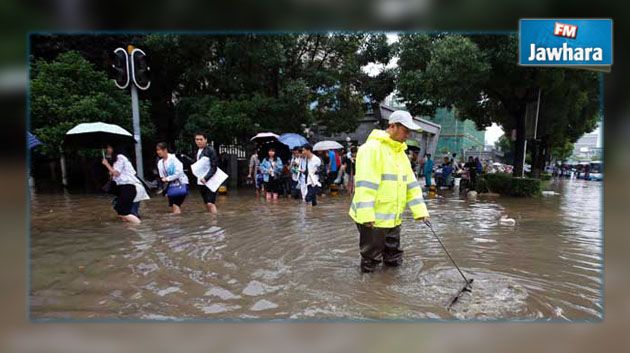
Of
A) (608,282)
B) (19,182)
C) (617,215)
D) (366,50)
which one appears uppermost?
(366,50)

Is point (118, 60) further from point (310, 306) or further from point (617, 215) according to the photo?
point (617, 215)

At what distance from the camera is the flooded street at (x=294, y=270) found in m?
3.36

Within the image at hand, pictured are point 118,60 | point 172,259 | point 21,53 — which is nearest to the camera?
point 21,53

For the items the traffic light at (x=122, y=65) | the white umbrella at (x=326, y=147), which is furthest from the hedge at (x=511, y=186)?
the traffic light at (x=122, y=65)

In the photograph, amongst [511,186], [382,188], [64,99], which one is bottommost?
[511,186]

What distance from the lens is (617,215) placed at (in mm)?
2721

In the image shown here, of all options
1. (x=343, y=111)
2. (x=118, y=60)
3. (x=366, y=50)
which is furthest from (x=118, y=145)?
(x=366, y=50)

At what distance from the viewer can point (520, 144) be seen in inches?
548

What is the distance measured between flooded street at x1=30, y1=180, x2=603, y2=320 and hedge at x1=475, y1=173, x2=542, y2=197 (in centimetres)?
489

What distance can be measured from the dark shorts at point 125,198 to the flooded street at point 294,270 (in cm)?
28

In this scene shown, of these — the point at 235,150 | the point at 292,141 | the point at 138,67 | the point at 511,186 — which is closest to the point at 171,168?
the point at 138,67

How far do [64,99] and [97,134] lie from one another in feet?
15.9

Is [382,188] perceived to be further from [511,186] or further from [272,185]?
[511,186]

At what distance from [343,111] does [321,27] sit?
43.3 ft
